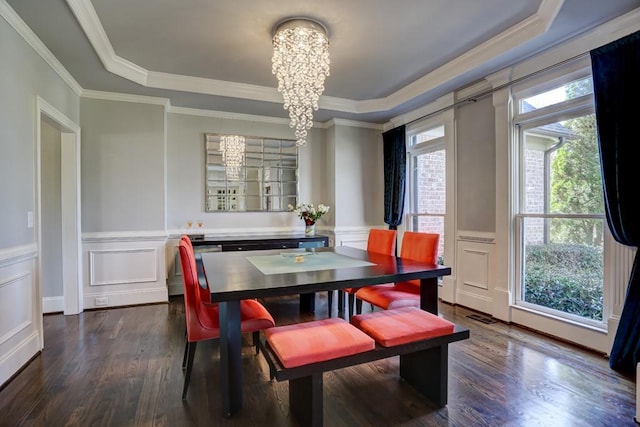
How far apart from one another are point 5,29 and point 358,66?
293 cm

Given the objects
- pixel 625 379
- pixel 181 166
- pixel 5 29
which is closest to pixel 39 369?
pixel 5 29

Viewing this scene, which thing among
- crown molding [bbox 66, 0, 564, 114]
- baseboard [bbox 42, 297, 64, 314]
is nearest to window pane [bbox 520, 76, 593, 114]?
crown molding [bbox 66, 0, 564, 114]

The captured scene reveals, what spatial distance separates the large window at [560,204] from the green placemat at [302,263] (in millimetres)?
1910

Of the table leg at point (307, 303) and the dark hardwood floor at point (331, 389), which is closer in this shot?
the dark hardwood floor at point (331, 389)

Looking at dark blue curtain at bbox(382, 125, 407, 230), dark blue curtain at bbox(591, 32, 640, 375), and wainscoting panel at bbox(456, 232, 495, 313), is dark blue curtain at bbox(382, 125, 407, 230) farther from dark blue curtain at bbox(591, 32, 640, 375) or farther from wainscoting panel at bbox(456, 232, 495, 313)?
dark blue curtain at bbox(591, 32, 640, 375)

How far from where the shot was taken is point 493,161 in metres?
3.55

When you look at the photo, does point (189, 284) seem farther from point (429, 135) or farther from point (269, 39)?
point (429, 135)

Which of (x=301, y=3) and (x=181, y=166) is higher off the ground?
(x=301, y=3)

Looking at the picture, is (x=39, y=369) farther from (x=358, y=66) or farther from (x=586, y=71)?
(x=586, y=71)

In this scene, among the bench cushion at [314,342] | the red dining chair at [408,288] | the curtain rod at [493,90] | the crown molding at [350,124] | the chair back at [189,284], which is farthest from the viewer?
the crown molding at [350,124]

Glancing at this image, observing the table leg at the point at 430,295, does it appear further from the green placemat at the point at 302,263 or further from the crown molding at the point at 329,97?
the crown molding at the point at 329,97

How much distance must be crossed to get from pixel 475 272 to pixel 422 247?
1340 millimetres

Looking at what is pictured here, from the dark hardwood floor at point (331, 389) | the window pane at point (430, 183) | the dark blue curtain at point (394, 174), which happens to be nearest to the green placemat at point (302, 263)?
the dark hardwood floor at point (331, 389)

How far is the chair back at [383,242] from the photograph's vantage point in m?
3.29
